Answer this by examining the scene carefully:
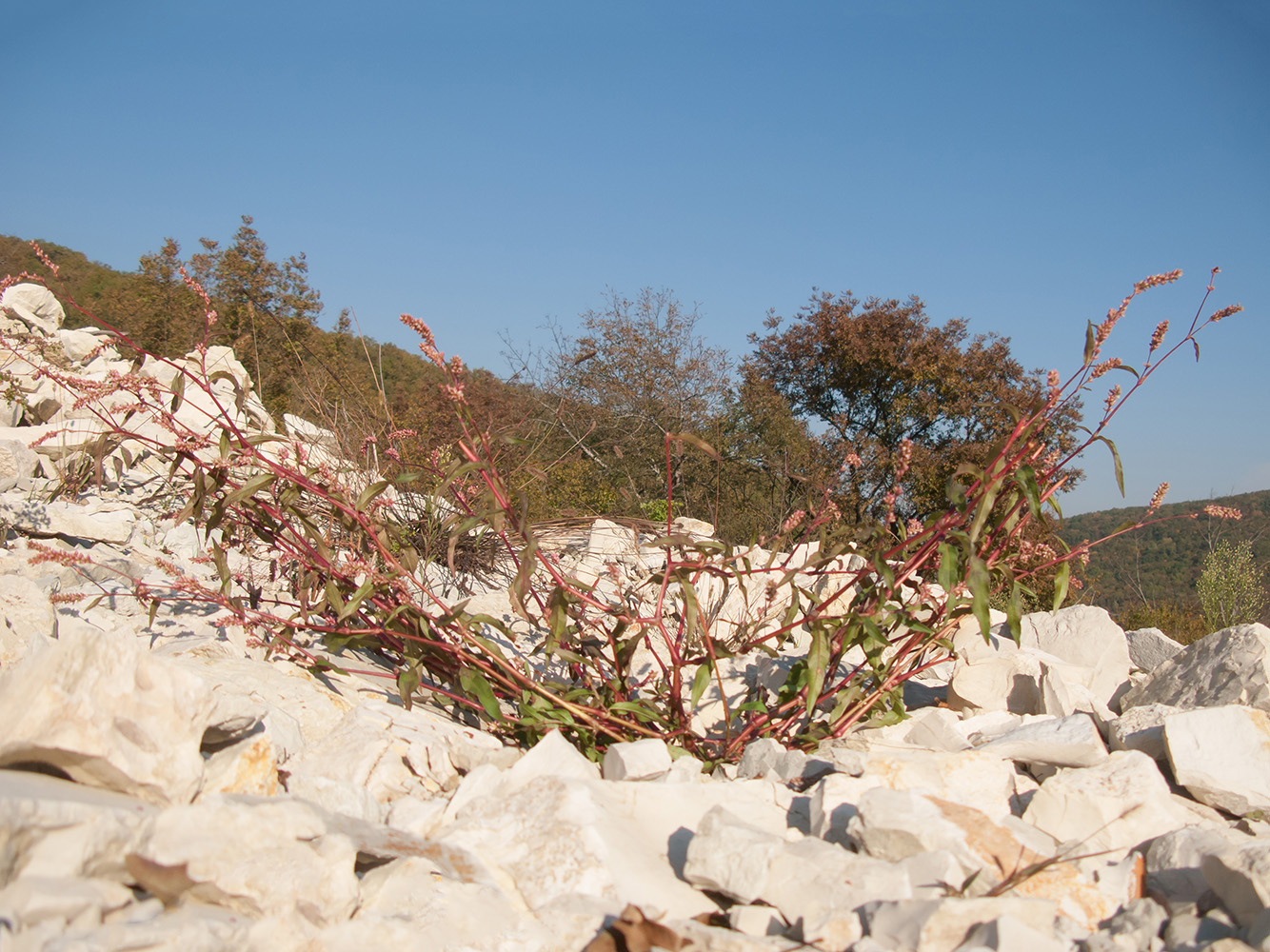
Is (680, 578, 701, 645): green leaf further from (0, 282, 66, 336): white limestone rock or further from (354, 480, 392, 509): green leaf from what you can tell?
(0, 282, 66, 336): white limestone rock

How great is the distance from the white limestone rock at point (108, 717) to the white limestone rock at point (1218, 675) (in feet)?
9.63

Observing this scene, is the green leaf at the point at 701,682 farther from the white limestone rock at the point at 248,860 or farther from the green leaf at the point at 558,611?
the white limestone rock at the point at 248,860

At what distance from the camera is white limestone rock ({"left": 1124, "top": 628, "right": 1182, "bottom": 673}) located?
3.62 metres

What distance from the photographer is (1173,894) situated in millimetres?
1777

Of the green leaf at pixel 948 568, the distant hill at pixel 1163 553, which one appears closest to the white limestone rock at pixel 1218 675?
the green leaf at pixel 948 568

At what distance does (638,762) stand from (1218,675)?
6.64ft

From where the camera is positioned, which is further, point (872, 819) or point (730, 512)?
point (730, 512)

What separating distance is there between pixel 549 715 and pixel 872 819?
3.54ft

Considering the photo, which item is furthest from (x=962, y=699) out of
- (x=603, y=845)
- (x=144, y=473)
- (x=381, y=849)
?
(x=144, y=473)

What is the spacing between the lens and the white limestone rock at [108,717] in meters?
1.62

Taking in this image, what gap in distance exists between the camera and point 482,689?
8.02 ft

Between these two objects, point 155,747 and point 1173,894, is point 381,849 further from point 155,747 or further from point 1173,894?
point 1173,894

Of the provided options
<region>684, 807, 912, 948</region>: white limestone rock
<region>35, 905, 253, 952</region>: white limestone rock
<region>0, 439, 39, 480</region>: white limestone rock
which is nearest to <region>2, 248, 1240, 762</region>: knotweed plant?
<region>684, 807, 912, 948</region>: white limestone rock

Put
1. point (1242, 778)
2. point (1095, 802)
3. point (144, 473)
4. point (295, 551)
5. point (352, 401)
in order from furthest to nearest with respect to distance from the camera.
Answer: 1. point (352, 401)
2. point (144, 473)
3. point (295, 551)
4. point (1242, 778)
5. point (1095, 802)
